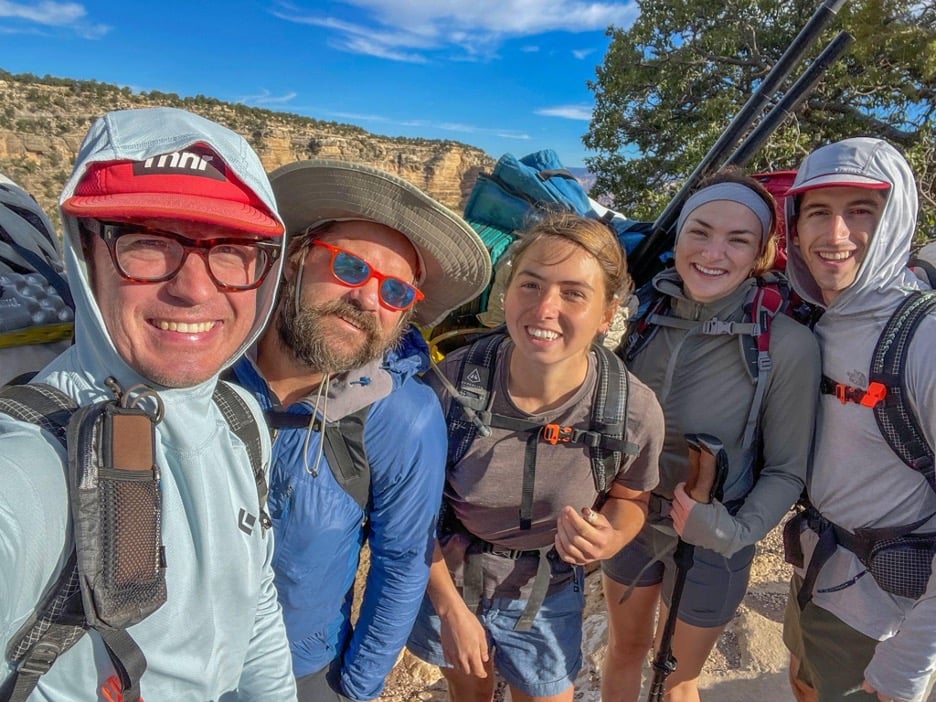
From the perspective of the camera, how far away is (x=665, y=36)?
348 inches

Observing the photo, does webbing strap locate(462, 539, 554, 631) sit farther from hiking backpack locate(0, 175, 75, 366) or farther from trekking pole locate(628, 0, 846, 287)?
hiking backpack locate(0, 175, 75, 366)

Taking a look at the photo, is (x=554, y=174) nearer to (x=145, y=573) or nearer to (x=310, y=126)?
(x=145, y=573)

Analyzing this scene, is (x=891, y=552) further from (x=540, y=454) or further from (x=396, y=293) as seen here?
(x=396, y=293)

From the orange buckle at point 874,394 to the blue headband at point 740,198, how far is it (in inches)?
28.6

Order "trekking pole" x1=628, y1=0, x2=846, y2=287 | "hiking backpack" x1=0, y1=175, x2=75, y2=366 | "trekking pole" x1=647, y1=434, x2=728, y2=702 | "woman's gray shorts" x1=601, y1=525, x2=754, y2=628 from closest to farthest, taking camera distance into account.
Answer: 1. "hiking backpack" x1=0, y1=175, x2=75, y2=366
2. "trekking pole" x1=647, y1=434, x2=728, y2=702
3. "woman's gray shorts" x1=601, y1=525, x2=754, y2=628
4. "trekking pole" x1=628, y1=0, x2=846, y2=287

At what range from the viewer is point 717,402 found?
2.30 metres

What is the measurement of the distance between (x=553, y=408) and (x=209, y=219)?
1.36 m

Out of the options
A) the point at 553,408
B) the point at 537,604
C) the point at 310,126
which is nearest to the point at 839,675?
the point at 537,604

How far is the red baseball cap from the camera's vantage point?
109cm

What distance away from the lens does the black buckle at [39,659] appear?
0.93 meters

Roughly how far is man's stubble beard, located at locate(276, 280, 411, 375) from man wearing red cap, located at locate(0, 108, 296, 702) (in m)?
0.38

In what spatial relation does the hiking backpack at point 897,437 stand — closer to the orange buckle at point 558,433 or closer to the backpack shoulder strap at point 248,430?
the orange buckle at point 558,433

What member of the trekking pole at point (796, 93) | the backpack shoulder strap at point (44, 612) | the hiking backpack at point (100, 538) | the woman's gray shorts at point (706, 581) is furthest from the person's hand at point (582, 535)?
the trekking pole at point (796, 93)

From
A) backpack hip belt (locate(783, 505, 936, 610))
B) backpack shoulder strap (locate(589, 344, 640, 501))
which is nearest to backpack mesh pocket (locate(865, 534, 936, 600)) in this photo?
backpack hip belt (locate(783, 505, 936, 610))
